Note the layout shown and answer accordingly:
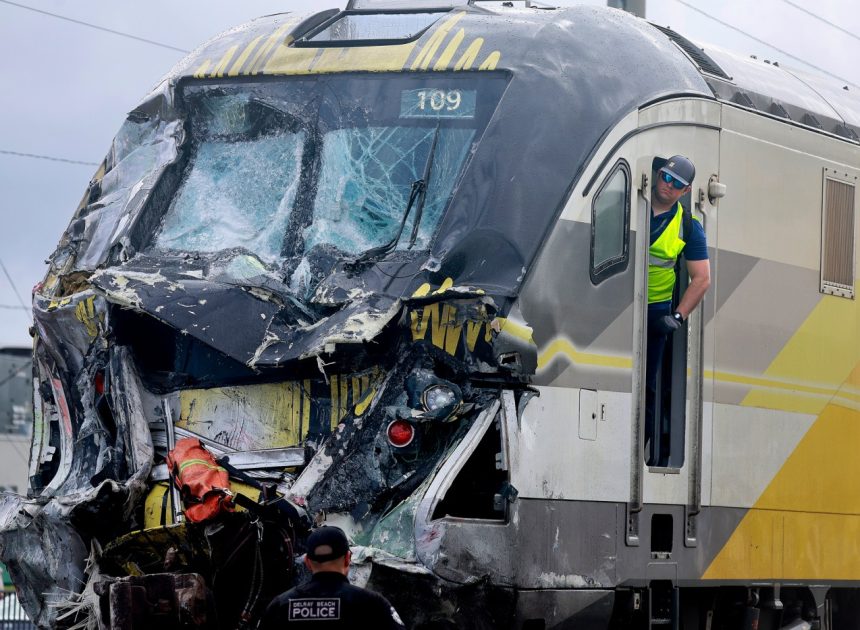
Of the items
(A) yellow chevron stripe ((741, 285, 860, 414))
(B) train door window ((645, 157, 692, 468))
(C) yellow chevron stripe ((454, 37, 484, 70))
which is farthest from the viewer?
(A) yellow chevron stripe ((741, 285, 860, 414))

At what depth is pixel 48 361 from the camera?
30.1 feet

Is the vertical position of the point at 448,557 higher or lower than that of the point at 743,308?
lower

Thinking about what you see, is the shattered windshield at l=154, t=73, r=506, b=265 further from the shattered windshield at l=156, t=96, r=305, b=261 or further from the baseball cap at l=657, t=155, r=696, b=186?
the baseball cap at l=657, t=155, r=696, b=186

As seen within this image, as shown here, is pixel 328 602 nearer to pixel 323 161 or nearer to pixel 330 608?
pixel 330 608

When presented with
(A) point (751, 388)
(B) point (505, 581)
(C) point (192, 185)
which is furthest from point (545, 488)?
(C) point (192, 185)

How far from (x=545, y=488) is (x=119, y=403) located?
2229 millimetres

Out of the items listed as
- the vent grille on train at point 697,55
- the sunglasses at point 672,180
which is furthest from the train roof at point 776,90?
the sunglasses at point 672,180

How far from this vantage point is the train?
7.79 metres

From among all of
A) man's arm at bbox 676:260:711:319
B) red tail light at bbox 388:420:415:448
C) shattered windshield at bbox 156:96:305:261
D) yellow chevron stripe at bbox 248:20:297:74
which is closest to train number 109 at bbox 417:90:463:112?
shattered windshield at bbox 156:96:305:261

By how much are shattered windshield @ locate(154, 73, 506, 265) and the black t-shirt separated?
9.34 ft

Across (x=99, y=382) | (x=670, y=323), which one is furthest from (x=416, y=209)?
(x=99, y=382)

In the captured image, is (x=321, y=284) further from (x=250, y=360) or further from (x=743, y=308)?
(x=743, y=308)

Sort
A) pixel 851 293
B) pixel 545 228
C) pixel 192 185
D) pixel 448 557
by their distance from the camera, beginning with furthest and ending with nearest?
pixel 851 293, pixel 192 185, pixel 545 228, pixel 448 557

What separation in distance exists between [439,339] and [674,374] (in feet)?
5.43
